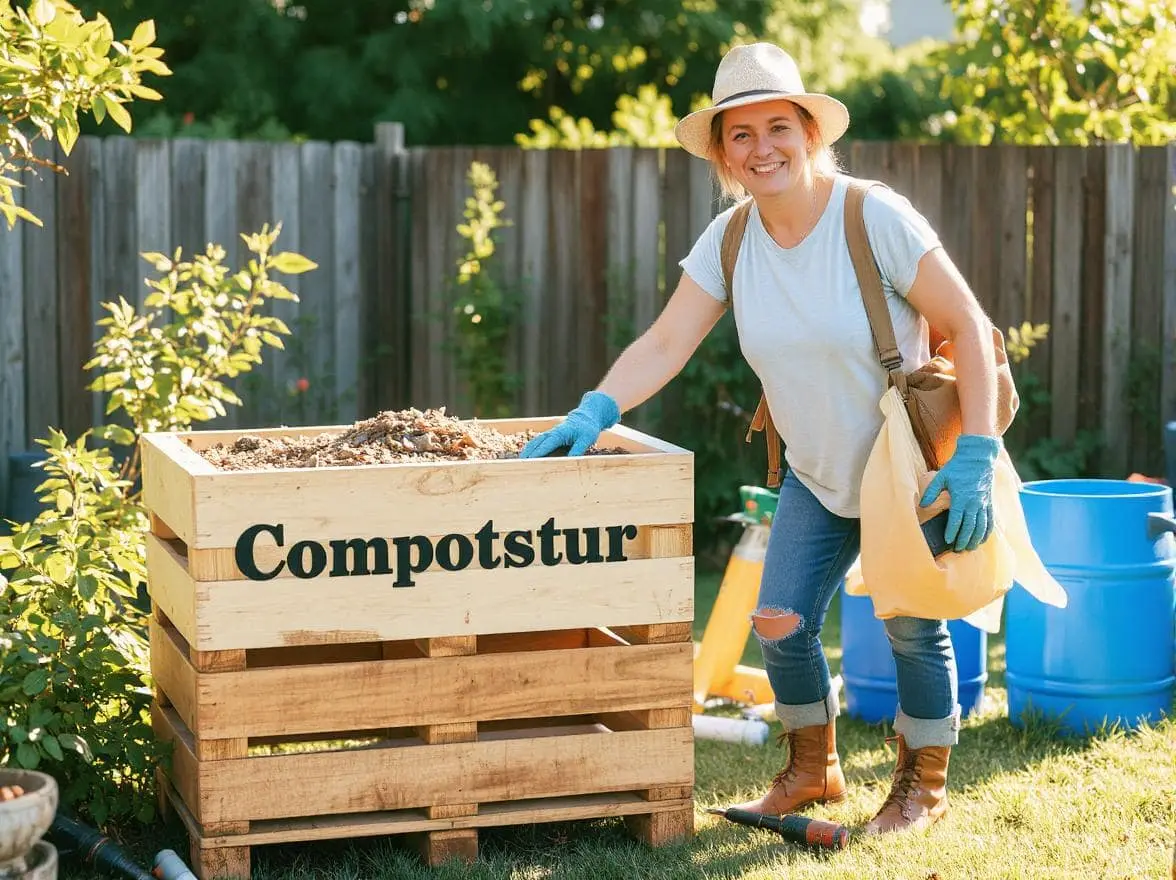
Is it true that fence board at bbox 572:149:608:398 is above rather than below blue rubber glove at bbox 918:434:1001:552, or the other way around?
above

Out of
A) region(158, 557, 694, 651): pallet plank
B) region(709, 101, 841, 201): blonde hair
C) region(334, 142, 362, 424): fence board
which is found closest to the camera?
region(158, 557, 694, 651): pallet plank

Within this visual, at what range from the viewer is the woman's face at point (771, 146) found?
355 centimetres

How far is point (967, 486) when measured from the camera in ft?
11.3

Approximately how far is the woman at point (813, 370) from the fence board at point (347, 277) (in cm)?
360

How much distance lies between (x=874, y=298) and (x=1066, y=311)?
398cm

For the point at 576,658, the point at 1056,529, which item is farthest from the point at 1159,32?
the point at 576,658

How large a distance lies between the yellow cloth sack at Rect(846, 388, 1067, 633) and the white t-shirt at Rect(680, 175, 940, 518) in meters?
0.11

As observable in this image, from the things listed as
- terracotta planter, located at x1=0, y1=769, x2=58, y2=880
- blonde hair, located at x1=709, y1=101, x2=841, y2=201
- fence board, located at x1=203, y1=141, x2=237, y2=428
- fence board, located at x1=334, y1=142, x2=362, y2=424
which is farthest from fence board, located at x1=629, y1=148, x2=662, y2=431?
terracotta planter, located at x1=0, y1=769, x2=58, y2=880

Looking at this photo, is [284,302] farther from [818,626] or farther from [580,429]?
[818,626]

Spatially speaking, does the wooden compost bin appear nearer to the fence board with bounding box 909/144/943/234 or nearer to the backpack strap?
the backpack strap

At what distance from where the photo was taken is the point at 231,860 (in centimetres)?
334

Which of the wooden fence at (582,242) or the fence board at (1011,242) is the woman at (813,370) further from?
the fence board at (1011,242)

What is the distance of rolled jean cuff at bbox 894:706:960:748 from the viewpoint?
12.3ft

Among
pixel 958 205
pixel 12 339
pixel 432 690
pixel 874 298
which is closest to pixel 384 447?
pixel 432 690
